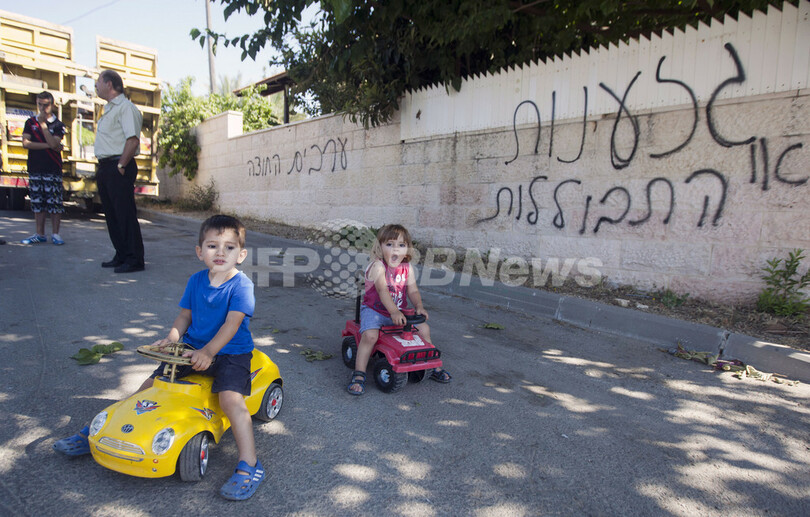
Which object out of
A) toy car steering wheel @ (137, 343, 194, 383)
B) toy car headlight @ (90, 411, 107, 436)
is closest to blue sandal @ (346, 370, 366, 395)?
toy car steering wheel @ (137, 343, 194, 383)

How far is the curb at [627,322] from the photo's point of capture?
3.62 m

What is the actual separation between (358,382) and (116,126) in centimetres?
470

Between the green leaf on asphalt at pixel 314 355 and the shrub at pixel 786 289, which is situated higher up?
the shrub at pixel 786 289

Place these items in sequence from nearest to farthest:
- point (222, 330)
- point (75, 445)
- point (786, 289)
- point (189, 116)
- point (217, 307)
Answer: point (75, 445) < point (222, 330) < point (217, 307) < point (786, 289) < point (189, 116)

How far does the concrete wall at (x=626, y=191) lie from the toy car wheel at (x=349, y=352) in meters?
3.42

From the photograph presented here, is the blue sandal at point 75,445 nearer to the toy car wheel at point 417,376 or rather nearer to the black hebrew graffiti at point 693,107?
the toy car wheel at point 417,376

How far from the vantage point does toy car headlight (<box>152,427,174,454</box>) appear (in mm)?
1883

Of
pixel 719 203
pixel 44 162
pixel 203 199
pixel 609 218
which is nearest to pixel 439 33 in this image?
pixel 609 218

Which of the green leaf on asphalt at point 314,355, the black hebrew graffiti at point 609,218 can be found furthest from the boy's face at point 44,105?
the black hebrew graffiti at point 609,218

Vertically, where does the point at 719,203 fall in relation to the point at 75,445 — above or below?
above

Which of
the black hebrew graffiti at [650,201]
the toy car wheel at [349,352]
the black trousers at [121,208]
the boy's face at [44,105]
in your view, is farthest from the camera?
the boy's face at [44,105]

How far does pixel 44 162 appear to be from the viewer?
23.3ft

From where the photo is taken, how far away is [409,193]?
7844 millimetres
